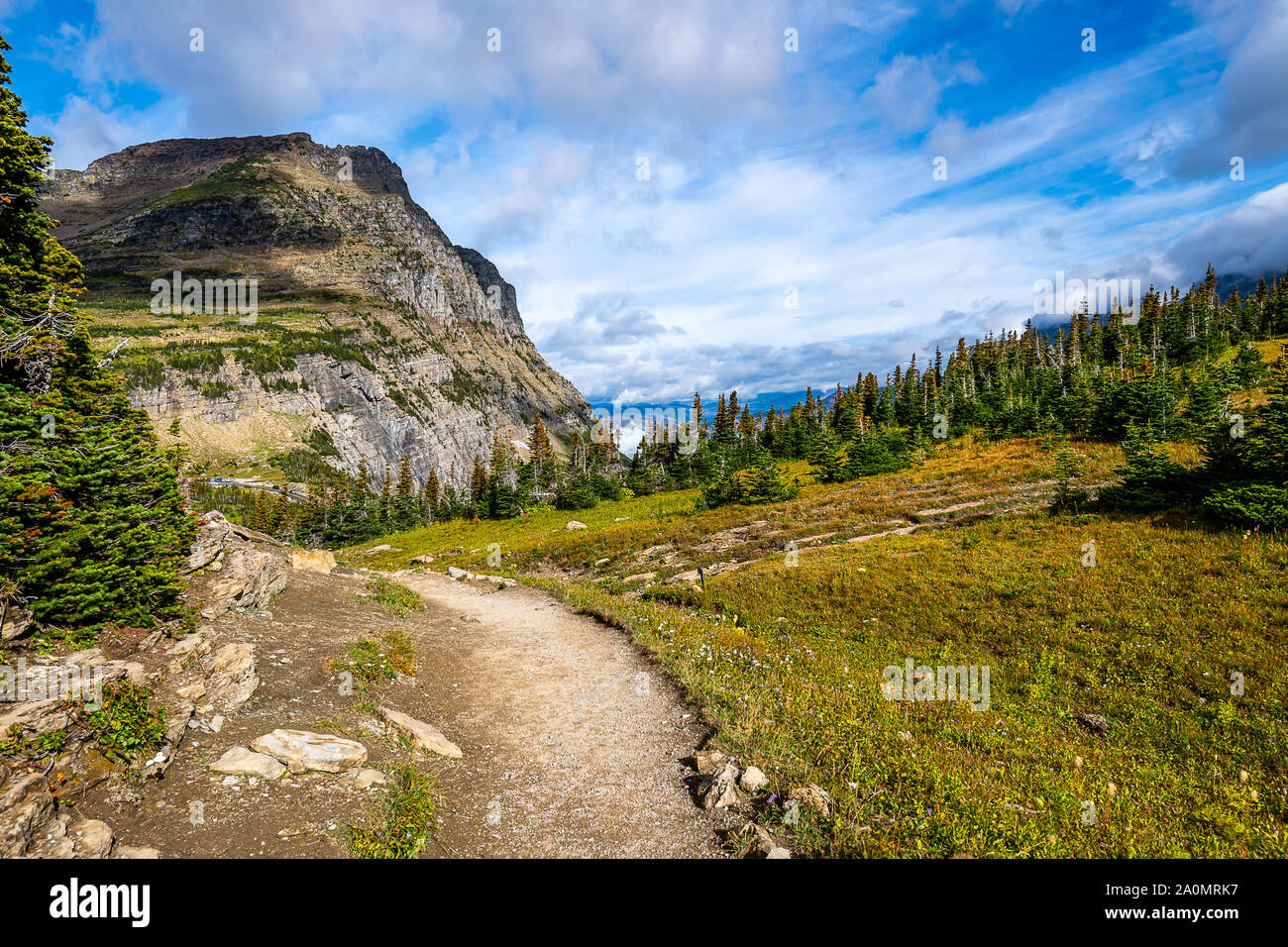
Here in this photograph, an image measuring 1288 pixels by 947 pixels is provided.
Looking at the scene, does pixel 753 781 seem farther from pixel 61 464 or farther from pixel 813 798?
pixel 61 464

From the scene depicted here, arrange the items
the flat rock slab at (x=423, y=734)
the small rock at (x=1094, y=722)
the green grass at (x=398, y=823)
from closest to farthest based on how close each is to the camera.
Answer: the green grass at (x=398, y=823) < the flat rock slab at (x=423, y=734) < the small rock at (x=1094, y=722)

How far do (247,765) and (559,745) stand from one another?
15.9ft

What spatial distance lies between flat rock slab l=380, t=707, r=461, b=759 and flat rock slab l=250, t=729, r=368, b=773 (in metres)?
1.23

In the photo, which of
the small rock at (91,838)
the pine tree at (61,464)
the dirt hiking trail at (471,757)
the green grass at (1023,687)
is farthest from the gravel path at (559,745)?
the pine tree at (61,464)

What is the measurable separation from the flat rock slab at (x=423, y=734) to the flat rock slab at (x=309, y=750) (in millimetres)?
1229

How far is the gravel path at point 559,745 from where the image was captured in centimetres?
700

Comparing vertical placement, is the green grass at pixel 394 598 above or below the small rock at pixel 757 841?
below

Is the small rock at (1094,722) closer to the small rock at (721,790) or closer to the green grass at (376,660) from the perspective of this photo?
the small rock at (721,790)

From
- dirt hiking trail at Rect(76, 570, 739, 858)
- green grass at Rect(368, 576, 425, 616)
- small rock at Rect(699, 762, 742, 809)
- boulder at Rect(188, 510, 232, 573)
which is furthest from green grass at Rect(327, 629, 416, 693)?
small rock at Rect(699, 762, 742, 809)

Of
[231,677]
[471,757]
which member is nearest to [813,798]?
[471,757]

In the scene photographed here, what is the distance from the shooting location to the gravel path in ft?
23.0

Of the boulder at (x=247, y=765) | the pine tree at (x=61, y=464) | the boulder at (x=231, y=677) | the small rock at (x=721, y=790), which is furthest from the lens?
the boulder at (x=231, y=677)
